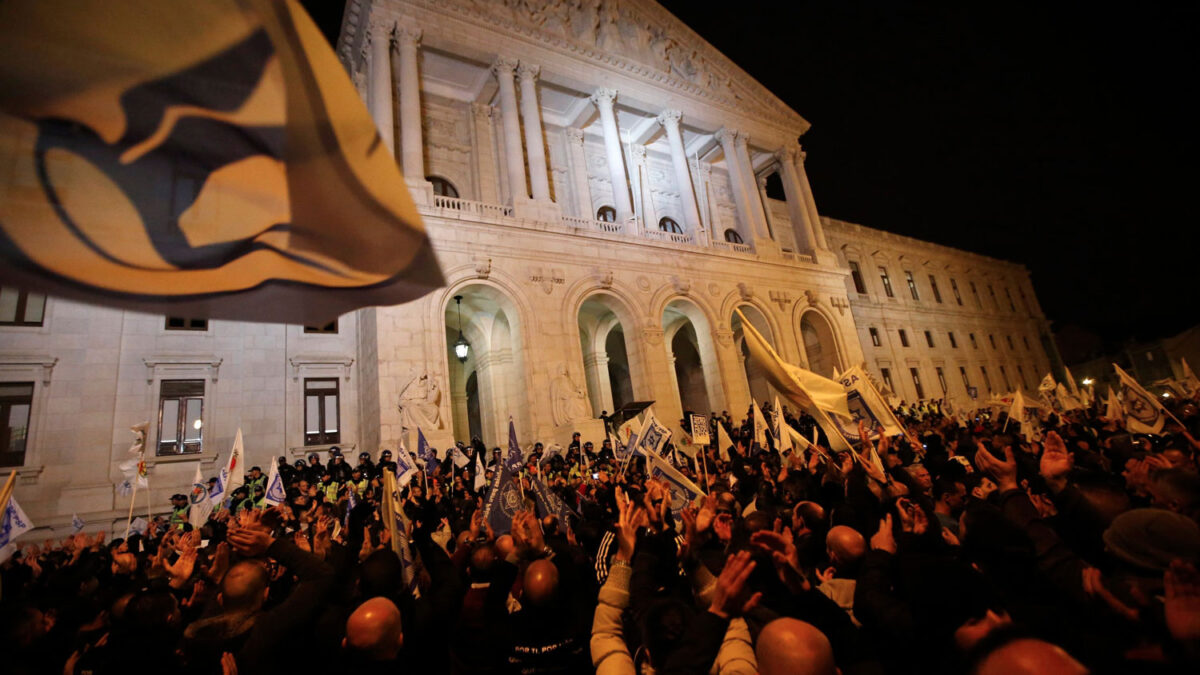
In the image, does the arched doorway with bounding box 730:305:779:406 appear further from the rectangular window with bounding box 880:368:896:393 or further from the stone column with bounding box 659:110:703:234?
the rectangular window with bounding box 880:368:896:393

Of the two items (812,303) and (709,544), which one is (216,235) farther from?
(812,303)

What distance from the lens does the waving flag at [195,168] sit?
7.28 ft

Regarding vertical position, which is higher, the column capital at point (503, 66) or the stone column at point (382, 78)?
the column capital at point (503, 66)

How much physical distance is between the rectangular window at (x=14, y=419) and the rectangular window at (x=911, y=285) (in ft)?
152

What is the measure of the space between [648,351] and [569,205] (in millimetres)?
8327

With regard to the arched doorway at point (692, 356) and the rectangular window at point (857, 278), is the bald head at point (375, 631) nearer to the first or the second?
the arched doorway at point (692, 356)

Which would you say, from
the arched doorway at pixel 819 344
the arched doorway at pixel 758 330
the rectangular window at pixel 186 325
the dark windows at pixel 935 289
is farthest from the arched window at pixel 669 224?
the dark windows at pixel 935 289

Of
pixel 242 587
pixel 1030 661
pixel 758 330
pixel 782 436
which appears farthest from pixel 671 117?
pixel 1030 661

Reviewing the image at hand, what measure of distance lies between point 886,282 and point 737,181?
735 inches

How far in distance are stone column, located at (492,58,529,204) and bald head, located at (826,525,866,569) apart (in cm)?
1827

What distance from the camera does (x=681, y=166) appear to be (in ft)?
84.7

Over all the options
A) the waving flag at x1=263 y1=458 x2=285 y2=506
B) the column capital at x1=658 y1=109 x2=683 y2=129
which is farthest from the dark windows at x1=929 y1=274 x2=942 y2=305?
Result: the waving flag at x1=263 y1=458 x2=285 y2=506

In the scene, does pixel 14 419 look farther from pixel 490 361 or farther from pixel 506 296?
pixel 506 296

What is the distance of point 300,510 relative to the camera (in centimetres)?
866
